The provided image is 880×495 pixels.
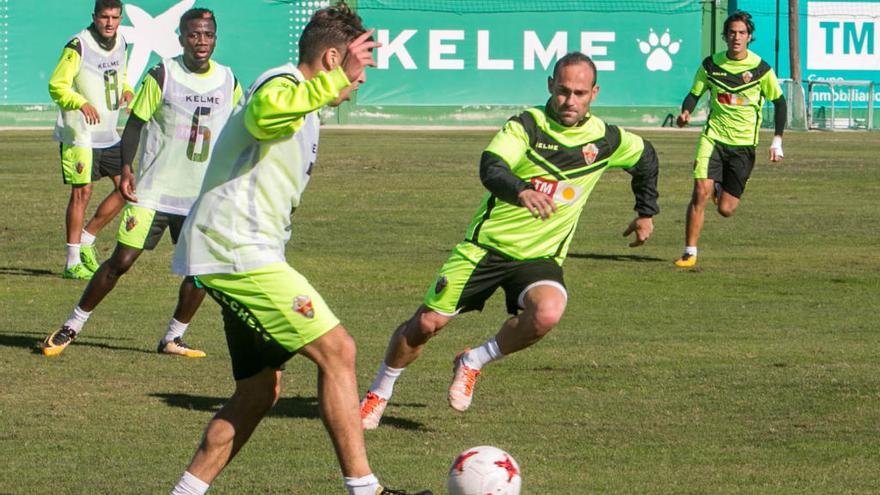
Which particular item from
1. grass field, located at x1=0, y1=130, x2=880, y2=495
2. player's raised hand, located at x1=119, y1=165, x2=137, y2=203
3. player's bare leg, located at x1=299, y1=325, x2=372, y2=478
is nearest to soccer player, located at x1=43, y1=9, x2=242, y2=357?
player's raised hand, located at x1=119, y1=165, x2=137, y2=203

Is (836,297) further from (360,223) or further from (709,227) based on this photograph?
(360,223)

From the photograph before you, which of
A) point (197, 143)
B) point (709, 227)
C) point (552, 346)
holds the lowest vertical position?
point (709, 227)

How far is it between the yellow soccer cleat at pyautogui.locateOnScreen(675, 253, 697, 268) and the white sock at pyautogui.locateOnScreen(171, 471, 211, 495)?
9.57 metres

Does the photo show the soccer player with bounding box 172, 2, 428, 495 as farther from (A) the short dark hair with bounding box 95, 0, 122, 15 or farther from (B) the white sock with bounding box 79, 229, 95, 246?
(B) the white sock with bounding box 79, 229, 95, 246

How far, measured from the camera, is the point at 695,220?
49.6 feet

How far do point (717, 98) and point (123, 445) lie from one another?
968 centimetres

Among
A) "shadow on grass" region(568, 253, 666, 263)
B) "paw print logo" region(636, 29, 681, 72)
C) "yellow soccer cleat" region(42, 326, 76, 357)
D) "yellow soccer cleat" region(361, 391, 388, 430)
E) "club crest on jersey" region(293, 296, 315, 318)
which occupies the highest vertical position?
"club crest on jersey" region(293, 296, 315, 318)

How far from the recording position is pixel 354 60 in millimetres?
5672

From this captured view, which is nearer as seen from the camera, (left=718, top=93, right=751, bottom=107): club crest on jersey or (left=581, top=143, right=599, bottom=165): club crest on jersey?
(left=581, top=143, right=599, bottom=165): club crest on jersey

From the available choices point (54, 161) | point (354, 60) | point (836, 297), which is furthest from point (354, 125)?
point (354, 60)

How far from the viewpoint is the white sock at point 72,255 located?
1388 centimetres

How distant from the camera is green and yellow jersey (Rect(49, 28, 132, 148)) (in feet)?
42.0

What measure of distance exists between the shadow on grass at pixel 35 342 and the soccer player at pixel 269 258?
4.32 m

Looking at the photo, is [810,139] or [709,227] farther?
[810,139]
